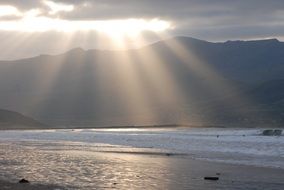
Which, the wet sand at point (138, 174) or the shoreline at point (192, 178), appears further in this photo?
the wet sand at point (138, 174)

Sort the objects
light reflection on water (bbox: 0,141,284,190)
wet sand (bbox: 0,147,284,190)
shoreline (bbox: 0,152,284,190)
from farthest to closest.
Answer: light reflection on water (bbox: 0,141,284,190), wet sand (bbox: 0,147,284,190), shoreline (bbox: 0,152,284,190)

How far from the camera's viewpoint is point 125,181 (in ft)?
102

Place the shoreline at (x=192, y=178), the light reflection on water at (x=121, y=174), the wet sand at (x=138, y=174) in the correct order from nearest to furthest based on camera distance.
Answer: the shoreline at (x=192, y=178) < the wet sand at (x=138, y=174) < the light reflection on water at (x=121, y=174)

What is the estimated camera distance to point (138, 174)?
113 ft

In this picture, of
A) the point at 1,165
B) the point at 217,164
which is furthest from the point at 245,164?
the point at 1,165

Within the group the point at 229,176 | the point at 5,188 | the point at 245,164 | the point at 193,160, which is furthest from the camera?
the point at 193,160

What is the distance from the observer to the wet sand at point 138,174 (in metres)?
29.5

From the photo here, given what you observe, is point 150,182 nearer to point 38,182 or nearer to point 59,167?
point 38,182

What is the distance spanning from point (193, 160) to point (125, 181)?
52.4ft

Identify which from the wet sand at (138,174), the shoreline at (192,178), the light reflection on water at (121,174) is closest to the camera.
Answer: the shoreline at (192,178)

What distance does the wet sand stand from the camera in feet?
96.9

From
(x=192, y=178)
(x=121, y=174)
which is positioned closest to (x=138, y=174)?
(x=121, y=174)

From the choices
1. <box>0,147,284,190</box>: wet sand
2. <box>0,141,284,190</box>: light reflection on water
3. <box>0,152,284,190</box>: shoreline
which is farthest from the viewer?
<box>0,141,284,190</box>: light reflection on water

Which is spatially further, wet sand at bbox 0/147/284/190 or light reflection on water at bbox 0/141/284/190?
light reflection on water at bbox 0/141/284/190
